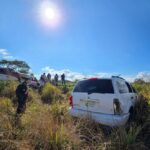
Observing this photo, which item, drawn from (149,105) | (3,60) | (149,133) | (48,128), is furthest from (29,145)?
(3,60)

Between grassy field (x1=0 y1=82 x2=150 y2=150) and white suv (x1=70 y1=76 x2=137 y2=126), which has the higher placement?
white suv (x1=70 y1=76 x2=137 y2=126)

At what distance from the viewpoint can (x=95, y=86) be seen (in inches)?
260

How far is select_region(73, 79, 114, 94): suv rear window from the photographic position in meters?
6.37

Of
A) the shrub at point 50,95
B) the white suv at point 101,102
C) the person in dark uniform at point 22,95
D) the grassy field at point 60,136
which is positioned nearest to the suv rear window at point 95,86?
the white suv at point 101,102

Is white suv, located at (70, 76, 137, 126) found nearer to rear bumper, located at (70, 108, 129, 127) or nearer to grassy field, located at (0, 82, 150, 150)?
rear bumper, located at (70, 108, 129, 127)

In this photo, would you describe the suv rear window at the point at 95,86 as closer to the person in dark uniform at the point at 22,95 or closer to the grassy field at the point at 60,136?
the grassy field at the point at 60,136

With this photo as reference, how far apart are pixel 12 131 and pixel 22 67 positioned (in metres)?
55.3

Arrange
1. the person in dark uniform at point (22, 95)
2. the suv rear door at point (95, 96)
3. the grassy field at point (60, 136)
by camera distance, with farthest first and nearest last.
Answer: the person in dark uniform at point (22, 95)
the suv rear door at point (95, 96)
the grassy field at point (60, 136)

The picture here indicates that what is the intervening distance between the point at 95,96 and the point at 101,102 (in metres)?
0.27

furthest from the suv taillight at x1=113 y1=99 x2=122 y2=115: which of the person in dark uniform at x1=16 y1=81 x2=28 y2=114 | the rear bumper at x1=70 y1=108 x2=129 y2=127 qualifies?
the person in dark uniform at x1=16 y1=81 x2=28 y2=114

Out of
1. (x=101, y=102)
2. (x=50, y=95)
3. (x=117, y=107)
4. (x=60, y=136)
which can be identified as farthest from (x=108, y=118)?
(x=50, y=95)

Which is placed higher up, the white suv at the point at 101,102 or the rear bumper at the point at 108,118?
the white suv at the point at 101,102

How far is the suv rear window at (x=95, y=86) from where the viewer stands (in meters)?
6.37

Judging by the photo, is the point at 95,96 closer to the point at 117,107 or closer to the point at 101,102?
the point at 101,102
